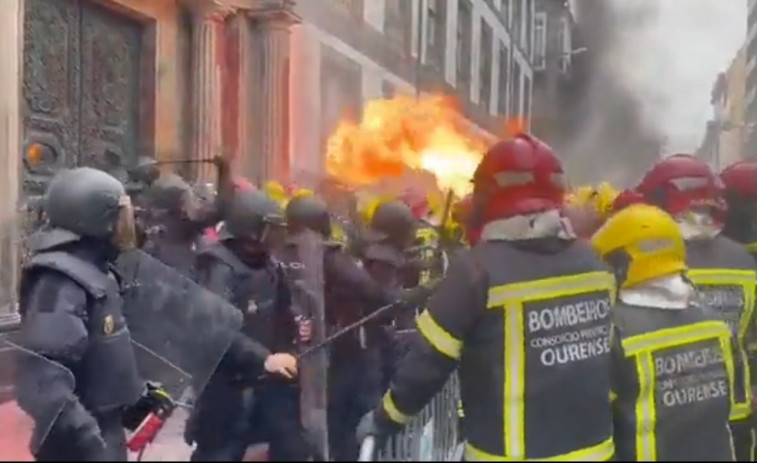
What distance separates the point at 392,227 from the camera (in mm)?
5273

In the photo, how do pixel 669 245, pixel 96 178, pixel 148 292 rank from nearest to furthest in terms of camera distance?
pixel 669 245 < pixel 96 178 < pixel 148 292

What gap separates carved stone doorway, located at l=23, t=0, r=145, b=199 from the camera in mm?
6582

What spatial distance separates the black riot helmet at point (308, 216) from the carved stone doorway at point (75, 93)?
6.23 ft

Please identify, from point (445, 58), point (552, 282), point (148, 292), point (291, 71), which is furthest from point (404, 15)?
point (552, 282)

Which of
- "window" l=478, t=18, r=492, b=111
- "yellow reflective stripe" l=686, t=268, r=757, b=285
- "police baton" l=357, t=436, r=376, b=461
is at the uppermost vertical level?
"window" l=478, t=18, r=492, b=111

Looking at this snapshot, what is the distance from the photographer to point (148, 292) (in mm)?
3369

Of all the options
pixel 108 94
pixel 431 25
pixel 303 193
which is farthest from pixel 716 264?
pixel 108 94

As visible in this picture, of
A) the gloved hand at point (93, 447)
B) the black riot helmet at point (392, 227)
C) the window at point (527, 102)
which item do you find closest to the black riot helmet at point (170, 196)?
the black riot helmet at point (392, 227)

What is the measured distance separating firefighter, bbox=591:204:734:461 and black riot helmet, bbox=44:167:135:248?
4.59 feet

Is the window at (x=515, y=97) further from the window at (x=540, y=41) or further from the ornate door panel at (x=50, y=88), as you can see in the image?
the ornate door panel at (x=50, y=88)

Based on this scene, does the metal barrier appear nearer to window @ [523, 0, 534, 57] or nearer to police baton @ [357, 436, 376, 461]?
police baton @ [357, 436, 376, 461]

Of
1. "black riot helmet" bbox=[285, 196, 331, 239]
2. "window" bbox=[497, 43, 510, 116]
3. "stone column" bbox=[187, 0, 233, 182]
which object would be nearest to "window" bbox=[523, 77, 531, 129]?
"window" bbox=[497, 43, 510, 116]

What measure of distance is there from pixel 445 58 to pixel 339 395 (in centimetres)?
236

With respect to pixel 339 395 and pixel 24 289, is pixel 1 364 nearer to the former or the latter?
pixel 339 395
